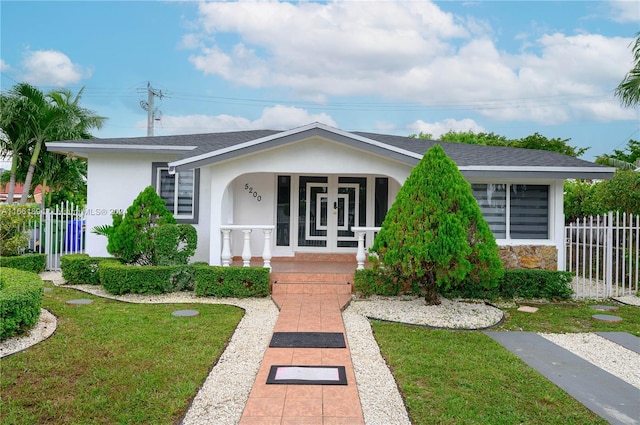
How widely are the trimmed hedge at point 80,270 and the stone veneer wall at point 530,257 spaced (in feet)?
30.6

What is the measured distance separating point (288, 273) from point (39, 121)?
605 inches

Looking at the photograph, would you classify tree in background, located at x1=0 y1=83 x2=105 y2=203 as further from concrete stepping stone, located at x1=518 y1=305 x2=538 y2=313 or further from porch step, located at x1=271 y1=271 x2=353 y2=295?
concrete stepping stone, located at x1=518 y1=305 x2=538 y2=313

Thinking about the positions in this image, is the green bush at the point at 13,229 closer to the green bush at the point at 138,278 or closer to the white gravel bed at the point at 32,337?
the green bush at the point at 138,278

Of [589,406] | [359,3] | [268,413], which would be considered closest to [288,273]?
[268,413]

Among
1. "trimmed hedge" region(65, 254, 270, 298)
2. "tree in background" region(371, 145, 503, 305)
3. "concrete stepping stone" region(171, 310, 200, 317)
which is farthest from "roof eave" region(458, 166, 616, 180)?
"concrete stepping stone" region(171, 310, 200, 317)

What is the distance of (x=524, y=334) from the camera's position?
6.55m

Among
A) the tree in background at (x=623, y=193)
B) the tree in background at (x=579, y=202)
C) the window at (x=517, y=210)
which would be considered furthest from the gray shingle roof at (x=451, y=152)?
the tree in background at (x=579, y=202)

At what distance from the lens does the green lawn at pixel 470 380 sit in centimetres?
380

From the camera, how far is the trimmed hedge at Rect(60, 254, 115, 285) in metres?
9.91

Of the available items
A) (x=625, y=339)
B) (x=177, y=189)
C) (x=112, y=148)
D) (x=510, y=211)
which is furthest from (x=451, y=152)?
(x=112, y=148)

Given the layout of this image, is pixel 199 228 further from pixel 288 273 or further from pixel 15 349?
pixel 15 349

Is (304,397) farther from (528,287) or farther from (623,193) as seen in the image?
(623,193)

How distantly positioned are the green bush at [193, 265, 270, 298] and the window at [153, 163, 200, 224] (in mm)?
3369

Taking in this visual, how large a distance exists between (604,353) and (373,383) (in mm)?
3572
